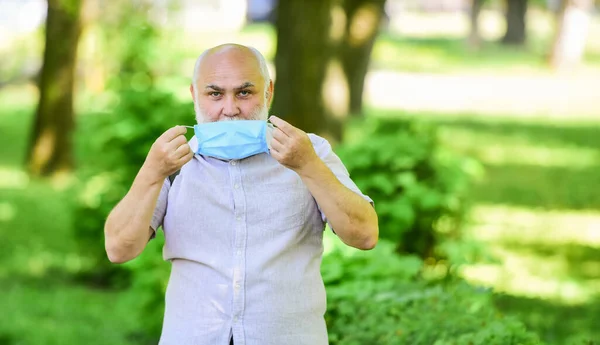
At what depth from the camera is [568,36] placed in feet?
125

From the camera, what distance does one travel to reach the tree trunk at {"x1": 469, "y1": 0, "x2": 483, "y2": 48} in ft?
161

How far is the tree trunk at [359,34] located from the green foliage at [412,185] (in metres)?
11.6

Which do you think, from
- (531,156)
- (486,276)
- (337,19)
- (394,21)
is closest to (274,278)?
(486,276)

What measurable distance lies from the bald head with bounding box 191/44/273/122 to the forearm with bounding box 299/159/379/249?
13.5 inches

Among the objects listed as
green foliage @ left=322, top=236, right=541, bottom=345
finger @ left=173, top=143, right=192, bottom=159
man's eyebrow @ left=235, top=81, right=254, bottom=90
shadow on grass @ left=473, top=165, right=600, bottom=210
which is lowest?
shadow on grass @ left=473, top=165, right=600, bottom=210

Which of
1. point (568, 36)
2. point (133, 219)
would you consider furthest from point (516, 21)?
point (133, 219)

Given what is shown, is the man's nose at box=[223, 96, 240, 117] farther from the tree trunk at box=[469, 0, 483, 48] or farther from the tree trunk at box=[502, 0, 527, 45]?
the tree trunk at box=[502, 0, 527, 45]

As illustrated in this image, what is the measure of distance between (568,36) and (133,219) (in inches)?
1431

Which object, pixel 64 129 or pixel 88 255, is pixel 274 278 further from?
pixel 64 129

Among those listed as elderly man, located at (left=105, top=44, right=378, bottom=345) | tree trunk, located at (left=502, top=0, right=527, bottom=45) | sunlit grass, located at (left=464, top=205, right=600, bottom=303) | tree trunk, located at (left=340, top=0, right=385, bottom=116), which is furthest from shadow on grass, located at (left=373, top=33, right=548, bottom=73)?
elderly man, located at (left=105, top=44, right=378, bottom=345)

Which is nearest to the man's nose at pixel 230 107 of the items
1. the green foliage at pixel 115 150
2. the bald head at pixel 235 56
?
the bald head at pixel 235 56

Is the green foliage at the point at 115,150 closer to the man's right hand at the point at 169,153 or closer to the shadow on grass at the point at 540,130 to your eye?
the man's right hand at the point at 169,153

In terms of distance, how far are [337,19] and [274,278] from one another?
45.0 ft

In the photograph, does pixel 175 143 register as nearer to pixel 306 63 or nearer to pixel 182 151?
pixel 182 151
